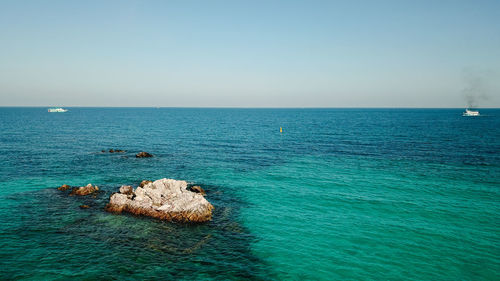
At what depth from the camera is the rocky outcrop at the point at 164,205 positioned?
28.1 m

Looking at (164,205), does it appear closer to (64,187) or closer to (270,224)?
(270,224)

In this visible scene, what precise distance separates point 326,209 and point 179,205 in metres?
15.8

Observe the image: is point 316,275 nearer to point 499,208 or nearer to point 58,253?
point 58,253

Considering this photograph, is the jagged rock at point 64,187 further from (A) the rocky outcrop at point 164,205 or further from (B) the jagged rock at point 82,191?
(A) the rocky outcrop at point 164,205

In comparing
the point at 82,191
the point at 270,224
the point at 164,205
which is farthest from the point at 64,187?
the point at 270,224

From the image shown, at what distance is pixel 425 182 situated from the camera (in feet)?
132

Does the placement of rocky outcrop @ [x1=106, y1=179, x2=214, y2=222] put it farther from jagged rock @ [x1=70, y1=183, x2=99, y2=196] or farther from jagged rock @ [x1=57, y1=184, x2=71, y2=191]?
jagged rock @ [x1=57, y1=184, x2=71, y2=191]

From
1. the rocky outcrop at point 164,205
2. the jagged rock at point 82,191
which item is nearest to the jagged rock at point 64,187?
the jagged rock at point 82,191

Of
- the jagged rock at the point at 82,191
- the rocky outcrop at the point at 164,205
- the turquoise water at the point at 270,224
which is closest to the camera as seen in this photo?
the turquoise water at the point at 270,224

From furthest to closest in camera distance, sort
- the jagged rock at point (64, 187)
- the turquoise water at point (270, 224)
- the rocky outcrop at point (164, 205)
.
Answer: the jagged rock at point (64, 187), the rocky outcrop at point (164, 205), the turquoise water at point (270, 224)

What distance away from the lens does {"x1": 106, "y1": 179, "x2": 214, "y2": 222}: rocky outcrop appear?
92.1 ft

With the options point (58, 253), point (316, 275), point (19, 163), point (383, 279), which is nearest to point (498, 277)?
point (383, 279)

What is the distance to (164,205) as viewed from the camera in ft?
96.2

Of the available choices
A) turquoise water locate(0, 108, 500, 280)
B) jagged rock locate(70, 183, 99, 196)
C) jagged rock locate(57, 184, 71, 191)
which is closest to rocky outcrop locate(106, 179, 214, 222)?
turquoise water locate(0, 108, 500, 280)
